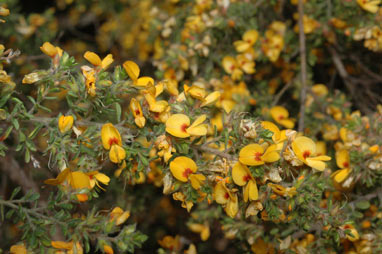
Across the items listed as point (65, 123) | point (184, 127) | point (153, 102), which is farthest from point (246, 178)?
point (65, 123)

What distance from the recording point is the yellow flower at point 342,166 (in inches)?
63.6

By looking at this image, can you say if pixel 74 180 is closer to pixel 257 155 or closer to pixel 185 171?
pixel 185 171

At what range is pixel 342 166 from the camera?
1661mm

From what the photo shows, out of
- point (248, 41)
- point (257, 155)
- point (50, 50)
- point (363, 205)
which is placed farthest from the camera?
point (248, 41)

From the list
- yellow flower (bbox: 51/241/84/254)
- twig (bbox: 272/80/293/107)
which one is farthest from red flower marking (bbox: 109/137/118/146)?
twig (bbox: 272/80/293/107)

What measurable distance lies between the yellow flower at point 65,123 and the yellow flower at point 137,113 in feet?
0.63

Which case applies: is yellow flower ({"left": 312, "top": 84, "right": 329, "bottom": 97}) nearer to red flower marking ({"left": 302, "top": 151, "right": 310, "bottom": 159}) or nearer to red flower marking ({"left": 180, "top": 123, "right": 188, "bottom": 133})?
red flower marking ({"left": 302, "top": 151, "right": 310, "bottom": 159})

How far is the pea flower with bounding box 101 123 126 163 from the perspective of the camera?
1168 millimetres

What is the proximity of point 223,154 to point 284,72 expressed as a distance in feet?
4.54

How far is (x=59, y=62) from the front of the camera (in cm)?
135

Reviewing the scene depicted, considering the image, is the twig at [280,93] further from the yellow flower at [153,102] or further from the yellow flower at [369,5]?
the yellow flower at [153,102]

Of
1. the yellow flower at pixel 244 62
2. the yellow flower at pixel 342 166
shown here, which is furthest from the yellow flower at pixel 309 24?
the yellow flower at pixel 342 166

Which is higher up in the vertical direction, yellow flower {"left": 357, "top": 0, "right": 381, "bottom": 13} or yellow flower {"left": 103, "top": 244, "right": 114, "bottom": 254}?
yellow flower {"left": 357, "top": 0, "right": 381, "bottom": 13}

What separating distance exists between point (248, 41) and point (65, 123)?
1.23 meters
